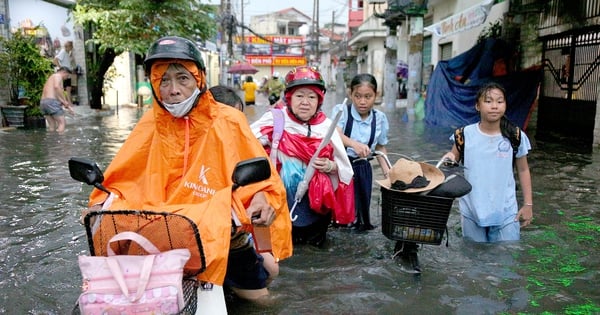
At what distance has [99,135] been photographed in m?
12.7

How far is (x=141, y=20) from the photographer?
15328 millimetres

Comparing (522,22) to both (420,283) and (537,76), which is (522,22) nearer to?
(537,76)

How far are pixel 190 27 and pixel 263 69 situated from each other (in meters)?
51.2

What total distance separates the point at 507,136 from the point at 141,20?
522 inches

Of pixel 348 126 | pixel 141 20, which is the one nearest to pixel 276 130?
pixel 348 126

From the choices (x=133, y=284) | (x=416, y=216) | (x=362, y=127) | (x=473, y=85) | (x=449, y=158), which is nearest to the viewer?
(x=133, y=284)

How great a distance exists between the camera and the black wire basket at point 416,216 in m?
3.44

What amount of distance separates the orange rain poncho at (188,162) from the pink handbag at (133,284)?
23.0 inches

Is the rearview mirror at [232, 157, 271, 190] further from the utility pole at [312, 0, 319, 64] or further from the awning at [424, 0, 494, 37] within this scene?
the utility pole at [312, 0, 319, 64]

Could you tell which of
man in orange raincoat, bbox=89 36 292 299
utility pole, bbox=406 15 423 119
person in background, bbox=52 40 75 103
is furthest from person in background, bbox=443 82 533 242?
person in background, bbox=52 40 75 103

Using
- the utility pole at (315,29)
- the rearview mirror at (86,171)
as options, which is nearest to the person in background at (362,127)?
the rearview mirror at (86,171)

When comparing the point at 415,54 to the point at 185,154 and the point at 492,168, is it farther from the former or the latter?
the point at 185,154

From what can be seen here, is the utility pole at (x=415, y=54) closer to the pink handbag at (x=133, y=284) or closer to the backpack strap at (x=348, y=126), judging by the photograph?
the backpack strap at (x=348, y=126)

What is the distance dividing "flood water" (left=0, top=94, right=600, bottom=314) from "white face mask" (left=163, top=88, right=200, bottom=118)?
137 cm
